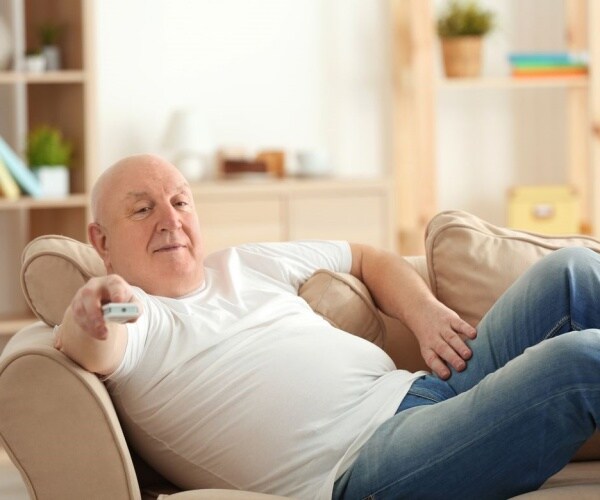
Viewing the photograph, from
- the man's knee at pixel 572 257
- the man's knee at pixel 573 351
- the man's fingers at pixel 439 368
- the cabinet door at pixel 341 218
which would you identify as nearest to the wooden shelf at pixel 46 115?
the cabinet door at pixel 341 218

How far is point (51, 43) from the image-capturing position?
4.36 m

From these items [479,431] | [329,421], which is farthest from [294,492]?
[479,431]

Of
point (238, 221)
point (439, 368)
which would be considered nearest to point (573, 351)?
point (439, 368)

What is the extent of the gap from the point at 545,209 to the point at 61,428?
10.9 ft

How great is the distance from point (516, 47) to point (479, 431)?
11.9 feet

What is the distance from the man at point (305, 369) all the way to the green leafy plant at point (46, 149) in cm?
186

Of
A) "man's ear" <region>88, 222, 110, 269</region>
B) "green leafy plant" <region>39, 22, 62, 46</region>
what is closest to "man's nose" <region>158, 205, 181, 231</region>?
"man's ear" <region>88, 222, 110, 269</region>

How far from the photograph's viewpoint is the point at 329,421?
2.10m

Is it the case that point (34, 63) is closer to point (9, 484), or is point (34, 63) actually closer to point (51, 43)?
point (51, 43)

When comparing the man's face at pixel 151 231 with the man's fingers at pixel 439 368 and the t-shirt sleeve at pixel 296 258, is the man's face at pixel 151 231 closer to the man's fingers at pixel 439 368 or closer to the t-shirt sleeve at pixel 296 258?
the t-shirt sleeve at pixel 296 258

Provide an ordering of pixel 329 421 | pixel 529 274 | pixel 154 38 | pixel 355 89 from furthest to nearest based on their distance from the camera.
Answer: pixel 355 89 < pixel 154 38 < pixel 529 274 < pixel 329 421

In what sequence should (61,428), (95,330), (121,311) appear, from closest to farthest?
(121,311)
(95,330)
(61,428)

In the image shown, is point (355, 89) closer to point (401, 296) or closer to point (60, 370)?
point (401, 296)

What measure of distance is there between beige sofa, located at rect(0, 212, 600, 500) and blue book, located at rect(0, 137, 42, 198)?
5.96 feet
